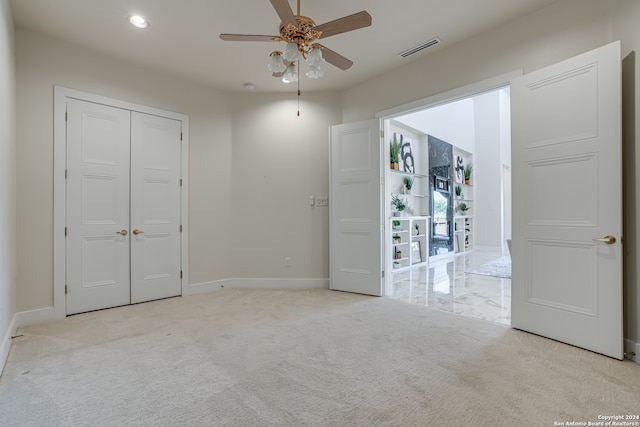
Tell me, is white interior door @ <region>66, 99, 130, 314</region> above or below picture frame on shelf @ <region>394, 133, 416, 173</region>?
below

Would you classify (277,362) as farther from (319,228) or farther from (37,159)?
(37,159)

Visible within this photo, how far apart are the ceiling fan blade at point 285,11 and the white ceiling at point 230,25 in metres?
0.74

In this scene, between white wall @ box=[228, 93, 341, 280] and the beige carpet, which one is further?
white wall @ box=[228, 93, 341, 280]

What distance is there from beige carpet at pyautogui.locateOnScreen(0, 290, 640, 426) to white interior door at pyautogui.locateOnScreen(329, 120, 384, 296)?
3.60 feet

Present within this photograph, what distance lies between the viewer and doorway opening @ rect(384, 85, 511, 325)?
423cm

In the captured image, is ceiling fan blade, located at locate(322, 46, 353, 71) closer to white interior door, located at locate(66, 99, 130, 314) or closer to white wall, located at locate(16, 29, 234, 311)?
white wall, located at locate(16, 29, 234, 311)

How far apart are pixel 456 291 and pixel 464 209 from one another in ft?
17.2

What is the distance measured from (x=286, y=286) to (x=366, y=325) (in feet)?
6.30

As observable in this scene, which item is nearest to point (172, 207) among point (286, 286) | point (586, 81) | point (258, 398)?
point (286, 286)

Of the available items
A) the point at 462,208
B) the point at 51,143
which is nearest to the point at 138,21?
the point at 51,143

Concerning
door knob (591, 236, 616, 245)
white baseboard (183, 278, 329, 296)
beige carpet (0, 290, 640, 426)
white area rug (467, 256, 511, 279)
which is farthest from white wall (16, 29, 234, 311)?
white area rug (467, 256, 511, 279)

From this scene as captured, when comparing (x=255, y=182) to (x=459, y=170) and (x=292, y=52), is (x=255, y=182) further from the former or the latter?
(x=459, y=170)

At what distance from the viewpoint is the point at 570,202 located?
2576 millimetres

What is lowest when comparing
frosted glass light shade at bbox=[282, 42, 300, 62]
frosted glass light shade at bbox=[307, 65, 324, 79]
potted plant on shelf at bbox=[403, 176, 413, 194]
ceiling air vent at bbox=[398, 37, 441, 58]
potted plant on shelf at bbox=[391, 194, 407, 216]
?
potted plant on shelf at bbox=[391, 194, 407, 216]
